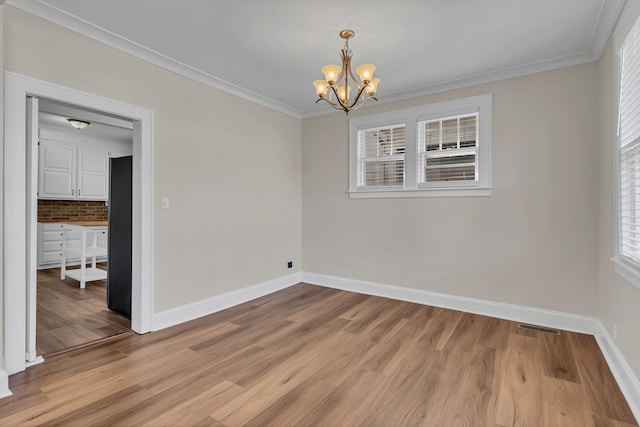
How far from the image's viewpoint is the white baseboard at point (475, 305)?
3166 mm

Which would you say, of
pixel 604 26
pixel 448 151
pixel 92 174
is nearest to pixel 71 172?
pixel 92 174

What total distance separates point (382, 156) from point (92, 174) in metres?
6.04

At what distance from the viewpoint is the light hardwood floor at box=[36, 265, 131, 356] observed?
2900 millimetres

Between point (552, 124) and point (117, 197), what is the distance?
4.74m

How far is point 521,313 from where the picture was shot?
11.2 ft

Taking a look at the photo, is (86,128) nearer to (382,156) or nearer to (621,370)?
(382,156)

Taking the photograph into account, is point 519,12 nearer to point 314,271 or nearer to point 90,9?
point 90,9

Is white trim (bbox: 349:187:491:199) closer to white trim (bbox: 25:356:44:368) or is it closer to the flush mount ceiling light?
white trim (bbox: 25:356:44:368)

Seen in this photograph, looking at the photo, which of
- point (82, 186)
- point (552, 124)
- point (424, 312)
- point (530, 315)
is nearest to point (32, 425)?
point (424, 312)

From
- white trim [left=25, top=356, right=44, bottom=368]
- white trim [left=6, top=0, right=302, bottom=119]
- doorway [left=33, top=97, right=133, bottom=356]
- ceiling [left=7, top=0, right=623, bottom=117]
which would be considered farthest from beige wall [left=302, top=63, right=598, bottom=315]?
white trim [left=25, top=356, right=44, bottom=368]

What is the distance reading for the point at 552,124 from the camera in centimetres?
326

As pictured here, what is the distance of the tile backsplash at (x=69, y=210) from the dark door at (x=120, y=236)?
283 cm

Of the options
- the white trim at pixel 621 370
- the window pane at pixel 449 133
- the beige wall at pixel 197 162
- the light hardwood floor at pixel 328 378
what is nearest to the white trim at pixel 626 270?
the white trim at pixel 621 370

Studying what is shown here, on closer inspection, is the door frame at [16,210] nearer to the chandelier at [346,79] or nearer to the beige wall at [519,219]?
the chandelier at [346,79]
